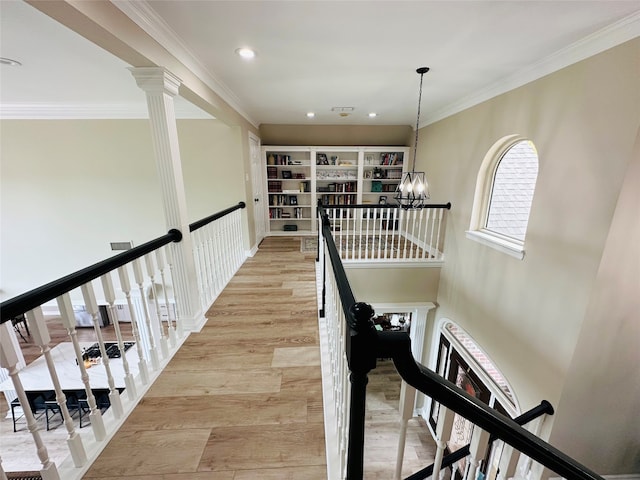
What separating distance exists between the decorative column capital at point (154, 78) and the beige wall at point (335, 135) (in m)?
3.76

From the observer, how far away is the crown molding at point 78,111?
3.69 meters

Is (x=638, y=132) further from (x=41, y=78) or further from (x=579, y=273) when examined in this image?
(x=41, y=78)

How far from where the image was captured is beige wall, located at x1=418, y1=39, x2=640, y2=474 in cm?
176

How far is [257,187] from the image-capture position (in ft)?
16.3

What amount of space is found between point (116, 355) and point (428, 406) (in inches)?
216

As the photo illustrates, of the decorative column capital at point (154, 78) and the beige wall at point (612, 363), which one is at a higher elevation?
the decorative column capital at point (154, 78)

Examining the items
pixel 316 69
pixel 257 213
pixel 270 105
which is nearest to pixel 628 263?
pixel 316 69

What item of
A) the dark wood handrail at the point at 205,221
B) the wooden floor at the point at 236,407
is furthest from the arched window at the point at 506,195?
the dark wood handrail at the point at 205,221

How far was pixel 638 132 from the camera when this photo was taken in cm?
162

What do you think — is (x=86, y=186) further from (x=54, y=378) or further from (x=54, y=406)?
(x=54, y=378)

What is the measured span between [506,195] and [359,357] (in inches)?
131

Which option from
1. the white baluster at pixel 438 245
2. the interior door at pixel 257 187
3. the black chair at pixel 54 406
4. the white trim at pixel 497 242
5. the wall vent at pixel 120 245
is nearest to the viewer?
the white trim at pixel 497 242

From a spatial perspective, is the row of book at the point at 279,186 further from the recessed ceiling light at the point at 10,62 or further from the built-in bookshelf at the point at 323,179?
the recessed ceiling light at the point at 10,62

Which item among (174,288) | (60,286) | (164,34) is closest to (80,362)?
(60,286)
